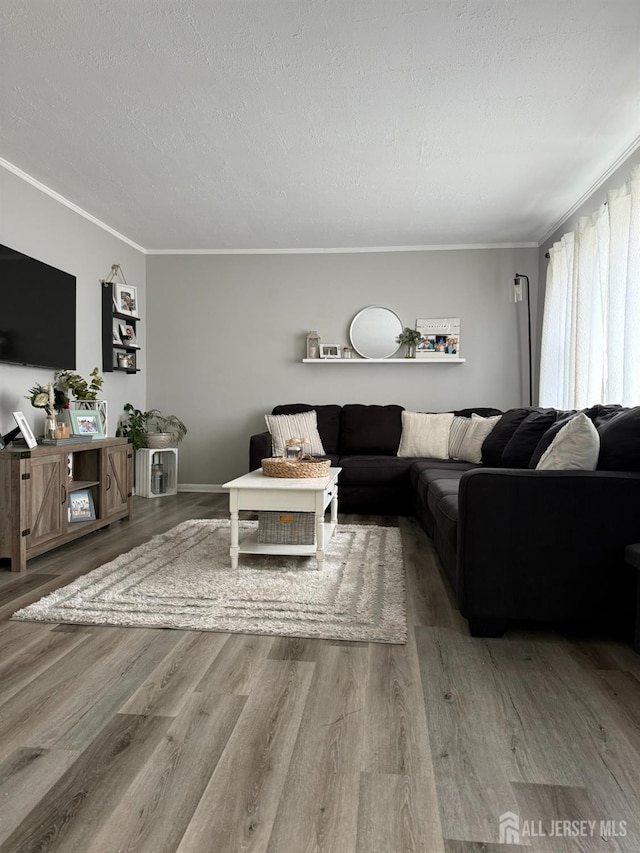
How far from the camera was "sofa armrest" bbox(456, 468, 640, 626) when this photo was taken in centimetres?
225

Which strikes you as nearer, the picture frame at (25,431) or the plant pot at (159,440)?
the picture frame at (25,431)

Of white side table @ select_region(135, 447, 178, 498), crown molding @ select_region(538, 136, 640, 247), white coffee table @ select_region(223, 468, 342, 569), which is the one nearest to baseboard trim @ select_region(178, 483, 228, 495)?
white side table @ select_region(135, 447, 178, 498)

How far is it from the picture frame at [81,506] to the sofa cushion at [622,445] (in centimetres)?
322

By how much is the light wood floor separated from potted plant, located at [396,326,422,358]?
3.79 meters

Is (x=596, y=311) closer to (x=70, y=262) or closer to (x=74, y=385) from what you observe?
(x=74, y=385)

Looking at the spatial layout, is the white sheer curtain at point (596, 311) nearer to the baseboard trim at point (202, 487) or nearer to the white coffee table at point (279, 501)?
the white coffee table at point (279, 501)

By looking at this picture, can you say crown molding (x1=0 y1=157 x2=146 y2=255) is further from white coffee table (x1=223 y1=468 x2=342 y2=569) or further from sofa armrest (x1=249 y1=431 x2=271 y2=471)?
white coffee table (x1=223 y1=468 x2=342 y2=569)

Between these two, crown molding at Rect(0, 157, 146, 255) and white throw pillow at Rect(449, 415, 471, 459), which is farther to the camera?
white throw pillow at Rect(449, 415, 471, 459)

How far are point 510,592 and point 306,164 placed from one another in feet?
9.84

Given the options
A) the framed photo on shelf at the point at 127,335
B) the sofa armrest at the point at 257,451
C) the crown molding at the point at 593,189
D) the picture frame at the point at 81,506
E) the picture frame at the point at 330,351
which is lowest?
the picture frame at the point at 81,506

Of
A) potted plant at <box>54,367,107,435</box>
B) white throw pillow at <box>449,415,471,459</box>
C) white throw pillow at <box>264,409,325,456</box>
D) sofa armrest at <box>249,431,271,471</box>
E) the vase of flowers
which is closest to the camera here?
the vase of flowers

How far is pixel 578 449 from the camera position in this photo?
2.47m

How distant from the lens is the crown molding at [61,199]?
3911mm

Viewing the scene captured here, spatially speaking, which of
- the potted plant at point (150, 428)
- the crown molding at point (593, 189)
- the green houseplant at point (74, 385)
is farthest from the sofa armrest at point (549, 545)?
the potted plant at point (150, 428)
